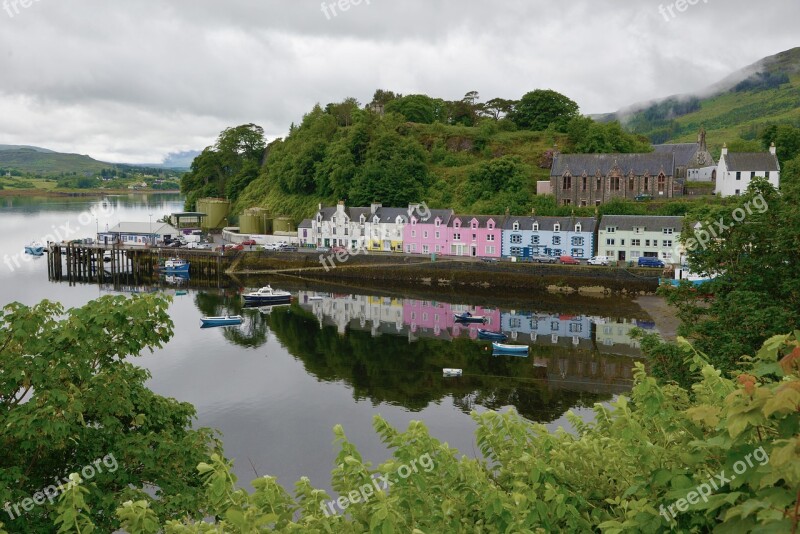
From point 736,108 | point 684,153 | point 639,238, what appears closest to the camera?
point 639,238

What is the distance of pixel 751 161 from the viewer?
213 feet

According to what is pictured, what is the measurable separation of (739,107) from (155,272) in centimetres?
15695

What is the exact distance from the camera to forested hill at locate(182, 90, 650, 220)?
243 feet

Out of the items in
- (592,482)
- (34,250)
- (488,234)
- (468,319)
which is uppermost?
(488,234)

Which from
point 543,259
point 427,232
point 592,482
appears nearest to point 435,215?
point 427,232

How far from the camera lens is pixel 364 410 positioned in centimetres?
2781

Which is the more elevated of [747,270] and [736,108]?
[736,108]

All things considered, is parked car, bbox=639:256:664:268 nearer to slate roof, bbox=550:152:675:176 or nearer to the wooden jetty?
slate roof, bbox=550:152:675:176

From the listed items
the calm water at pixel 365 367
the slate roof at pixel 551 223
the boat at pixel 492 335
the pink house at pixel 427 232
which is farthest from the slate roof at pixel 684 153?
the boat at pixel 492 335

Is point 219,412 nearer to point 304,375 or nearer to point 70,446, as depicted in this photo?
point 304,375

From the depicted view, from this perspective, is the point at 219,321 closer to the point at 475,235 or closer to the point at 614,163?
the point at 475,235

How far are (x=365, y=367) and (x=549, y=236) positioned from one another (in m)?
33.1

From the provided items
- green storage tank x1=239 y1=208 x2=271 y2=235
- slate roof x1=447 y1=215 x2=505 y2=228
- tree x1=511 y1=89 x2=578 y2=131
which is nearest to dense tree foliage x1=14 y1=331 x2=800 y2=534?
slate roof x1=447 y1=215 x2=505 y2=228
